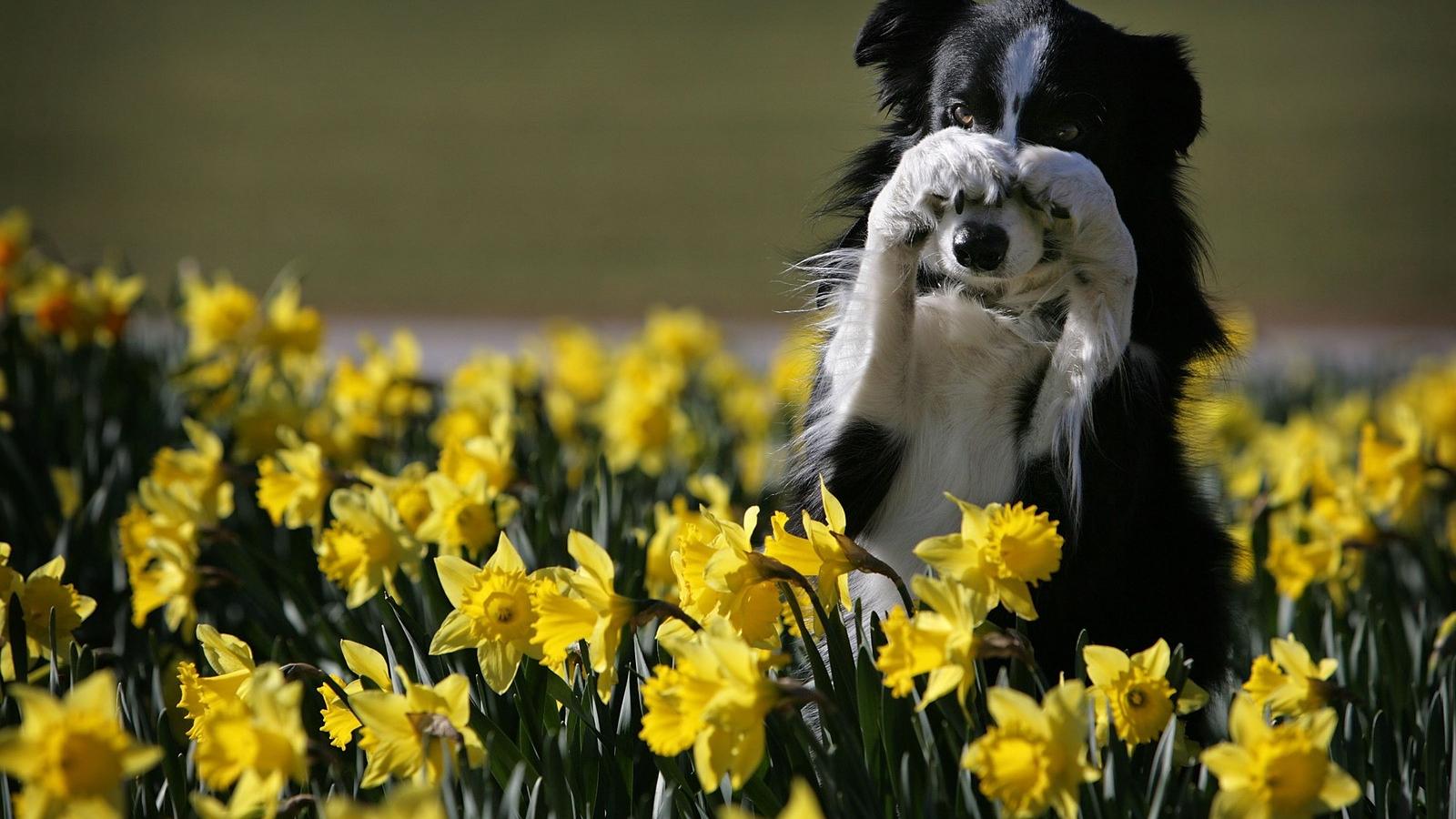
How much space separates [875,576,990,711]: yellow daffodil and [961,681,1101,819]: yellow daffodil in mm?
93

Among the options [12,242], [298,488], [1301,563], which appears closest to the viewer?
[298,488]

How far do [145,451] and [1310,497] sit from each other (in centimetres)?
298

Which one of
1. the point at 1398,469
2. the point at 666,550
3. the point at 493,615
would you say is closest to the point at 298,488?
the point at 666,550

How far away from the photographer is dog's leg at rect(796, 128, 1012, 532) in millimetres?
2039

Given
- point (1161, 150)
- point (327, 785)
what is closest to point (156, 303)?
point (327, 785)

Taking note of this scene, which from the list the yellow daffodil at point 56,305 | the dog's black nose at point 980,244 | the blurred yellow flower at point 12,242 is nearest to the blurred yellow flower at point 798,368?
the dog's black nose at point 980,244

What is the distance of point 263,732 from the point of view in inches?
51.3

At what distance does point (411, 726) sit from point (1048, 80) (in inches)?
56.7

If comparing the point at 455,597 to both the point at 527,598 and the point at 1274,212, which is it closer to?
the point at 527,598

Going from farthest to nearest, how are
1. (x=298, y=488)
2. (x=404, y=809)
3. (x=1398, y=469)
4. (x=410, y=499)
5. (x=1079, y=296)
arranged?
(x=1398, y=469) → (x=298, y=488) → (x=410, y=499) → (x=1079, y=296) → (x=404, y=809)

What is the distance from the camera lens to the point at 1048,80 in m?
2.15

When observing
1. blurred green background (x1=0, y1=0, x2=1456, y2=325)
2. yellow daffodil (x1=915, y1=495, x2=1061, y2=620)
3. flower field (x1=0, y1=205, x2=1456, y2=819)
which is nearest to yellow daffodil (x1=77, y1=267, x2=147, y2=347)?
flower field (x1=0, y1=205, x2=1456, y2=819)

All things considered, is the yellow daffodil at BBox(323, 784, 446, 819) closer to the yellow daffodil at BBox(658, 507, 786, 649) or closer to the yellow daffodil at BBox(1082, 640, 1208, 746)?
the yellow daffodil at BBox(658, 507, 786, 649)

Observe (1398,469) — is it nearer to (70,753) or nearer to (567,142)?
(70,753)
